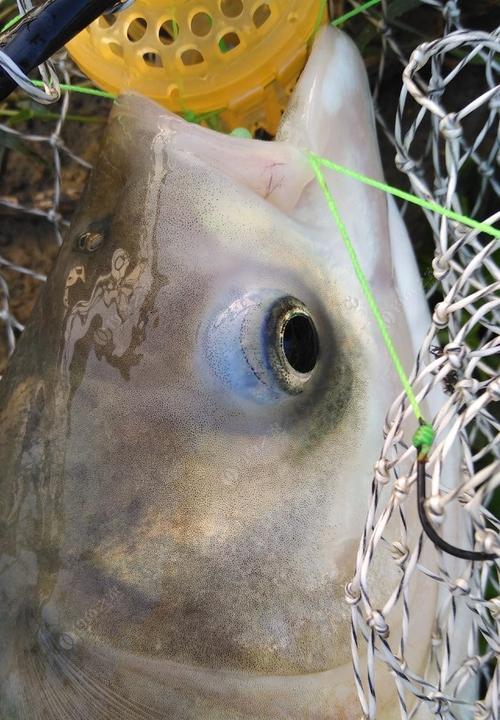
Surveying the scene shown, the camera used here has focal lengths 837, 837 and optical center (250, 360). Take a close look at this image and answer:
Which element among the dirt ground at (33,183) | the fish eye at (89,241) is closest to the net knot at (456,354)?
the fish eye at (89,241)

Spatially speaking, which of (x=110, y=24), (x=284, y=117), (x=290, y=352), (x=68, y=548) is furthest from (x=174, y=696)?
(x=110, y=24)

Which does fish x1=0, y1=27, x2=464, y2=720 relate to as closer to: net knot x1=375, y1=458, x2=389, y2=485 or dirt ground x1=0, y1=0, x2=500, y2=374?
net knot x1=375, y1=458, x2=389, y2=485

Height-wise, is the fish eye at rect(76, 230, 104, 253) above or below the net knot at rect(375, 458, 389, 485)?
above

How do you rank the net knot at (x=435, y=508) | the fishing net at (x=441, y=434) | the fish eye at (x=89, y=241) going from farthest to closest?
the fish eye at (x=89, y=241), the fishing net at (x=441, y=434), the net knot at (x=435, y=508)

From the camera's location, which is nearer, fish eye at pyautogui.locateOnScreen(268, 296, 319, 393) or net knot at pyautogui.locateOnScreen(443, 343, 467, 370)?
net knot at pyautogui.locateOnScreen(443, 343, 467, 370)

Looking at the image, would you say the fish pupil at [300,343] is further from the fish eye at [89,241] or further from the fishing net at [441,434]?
the fish eye at [89,241]

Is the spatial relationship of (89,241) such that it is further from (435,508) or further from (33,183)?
(33,183)

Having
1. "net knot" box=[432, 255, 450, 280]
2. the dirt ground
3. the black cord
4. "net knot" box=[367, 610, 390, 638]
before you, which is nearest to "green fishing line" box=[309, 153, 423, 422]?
"net knot" box=[432, 255, 450, 280]

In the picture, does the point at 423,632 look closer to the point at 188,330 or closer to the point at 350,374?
the point at 350,374
